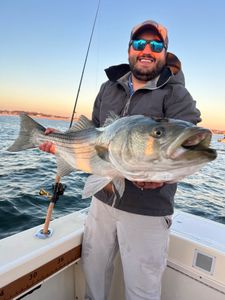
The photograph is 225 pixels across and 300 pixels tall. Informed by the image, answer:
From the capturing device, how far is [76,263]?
3408mm

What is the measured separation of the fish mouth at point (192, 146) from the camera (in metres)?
1.62

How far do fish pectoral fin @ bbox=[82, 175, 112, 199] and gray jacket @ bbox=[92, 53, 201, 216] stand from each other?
484 millimetres

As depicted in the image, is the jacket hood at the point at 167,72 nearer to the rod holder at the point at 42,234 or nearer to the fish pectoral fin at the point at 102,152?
the fish pectoral fin at the point at 102,152

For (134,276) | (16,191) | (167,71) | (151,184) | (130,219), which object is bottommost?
(16,191)

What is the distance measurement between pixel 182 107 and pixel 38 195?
6.25m

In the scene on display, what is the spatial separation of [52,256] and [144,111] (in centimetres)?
162

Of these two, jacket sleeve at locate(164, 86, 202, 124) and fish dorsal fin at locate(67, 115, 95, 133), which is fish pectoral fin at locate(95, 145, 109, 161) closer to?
fish dorsal fin at locate(67, 115, 95, 133)

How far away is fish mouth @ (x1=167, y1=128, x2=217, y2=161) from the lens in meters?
1.62

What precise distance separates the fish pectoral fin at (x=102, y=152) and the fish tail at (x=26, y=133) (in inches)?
41.4

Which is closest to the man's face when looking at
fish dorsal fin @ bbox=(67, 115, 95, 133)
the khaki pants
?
fish dorsal fin @ bbox=(67, 115, 95, 133)

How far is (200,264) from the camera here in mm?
3031

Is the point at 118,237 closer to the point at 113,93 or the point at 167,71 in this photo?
the point at 113,93

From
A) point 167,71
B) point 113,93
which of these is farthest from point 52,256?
point 167,71

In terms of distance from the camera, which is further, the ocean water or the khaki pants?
the ocean water
